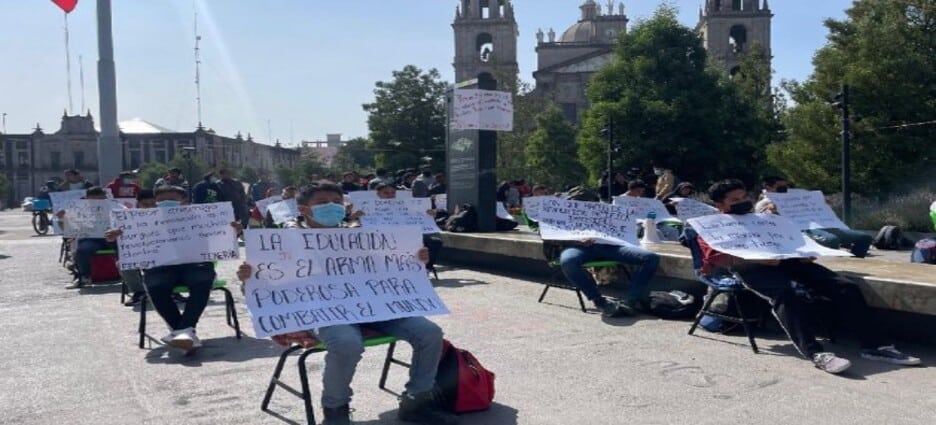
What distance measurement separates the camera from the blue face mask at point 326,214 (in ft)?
18.1

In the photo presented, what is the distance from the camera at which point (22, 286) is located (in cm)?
1186

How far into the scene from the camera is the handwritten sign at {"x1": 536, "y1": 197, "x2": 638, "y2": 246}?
877 cm

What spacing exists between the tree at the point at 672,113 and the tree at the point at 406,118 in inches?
1169

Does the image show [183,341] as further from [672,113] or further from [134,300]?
[672,113]

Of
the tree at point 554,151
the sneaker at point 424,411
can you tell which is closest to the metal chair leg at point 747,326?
the sneaker at point 424,411

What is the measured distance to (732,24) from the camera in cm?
8244

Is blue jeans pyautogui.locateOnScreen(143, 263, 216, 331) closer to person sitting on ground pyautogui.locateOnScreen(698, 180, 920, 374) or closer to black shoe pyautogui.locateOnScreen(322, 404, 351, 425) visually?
black shoe pyautogui.locateOnScreen(322, 404, 351, 425)

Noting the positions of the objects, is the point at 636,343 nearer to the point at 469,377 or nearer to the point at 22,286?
the point at 469,377

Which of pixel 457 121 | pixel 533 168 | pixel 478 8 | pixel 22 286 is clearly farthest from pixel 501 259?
pixel 478 8

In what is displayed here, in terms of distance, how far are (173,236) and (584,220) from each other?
4.19 metres

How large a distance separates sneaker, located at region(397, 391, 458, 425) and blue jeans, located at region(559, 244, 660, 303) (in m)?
3.79

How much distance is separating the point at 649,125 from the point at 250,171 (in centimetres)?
5427

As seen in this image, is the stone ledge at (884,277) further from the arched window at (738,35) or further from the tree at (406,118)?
the arched window at (738,35)

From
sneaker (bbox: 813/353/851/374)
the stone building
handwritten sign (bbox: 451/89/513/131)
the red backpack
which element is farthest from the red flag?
the stone building
